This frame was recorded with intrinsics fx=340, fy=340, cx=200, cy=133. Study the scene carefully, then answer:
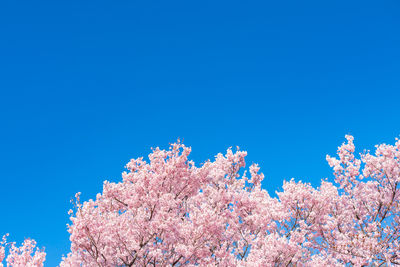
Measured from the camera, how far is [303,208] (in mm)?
20547

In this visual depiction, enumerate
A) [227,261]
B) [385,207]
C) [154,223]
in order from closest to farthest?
[154,223] → [227,261] → [385,207]

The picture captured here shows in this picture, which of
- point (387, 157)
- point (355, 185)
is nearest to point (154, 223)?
point (355, 185)

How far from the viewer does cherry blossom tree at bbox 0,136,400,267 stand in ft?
49.9

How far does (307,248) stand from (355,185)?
4.82m

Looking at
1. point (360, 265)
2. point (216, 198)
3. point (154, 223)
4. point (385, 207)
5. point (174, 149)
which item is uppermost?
point (174, 149)

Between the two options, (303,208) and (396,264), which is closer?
(396,264)

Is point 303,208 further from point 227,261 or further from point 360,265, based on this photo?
point 227,261

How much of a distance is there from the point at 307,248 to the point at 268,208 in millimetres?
3054

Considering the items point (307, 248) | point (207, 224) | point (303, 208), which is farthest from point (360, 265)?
point (207, 224)

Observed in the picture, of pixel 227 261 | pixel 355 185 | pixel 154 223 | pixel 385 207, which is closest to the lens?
pixel 154 223

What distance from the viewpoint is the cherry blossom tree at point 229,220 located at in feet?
49.9

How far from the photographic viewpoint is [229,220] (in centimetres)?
2034

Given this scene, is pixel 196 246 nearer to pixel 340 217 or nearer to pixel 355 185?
pixel 340 217

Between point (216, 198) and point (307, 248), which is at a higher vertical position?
point (216, 198)
